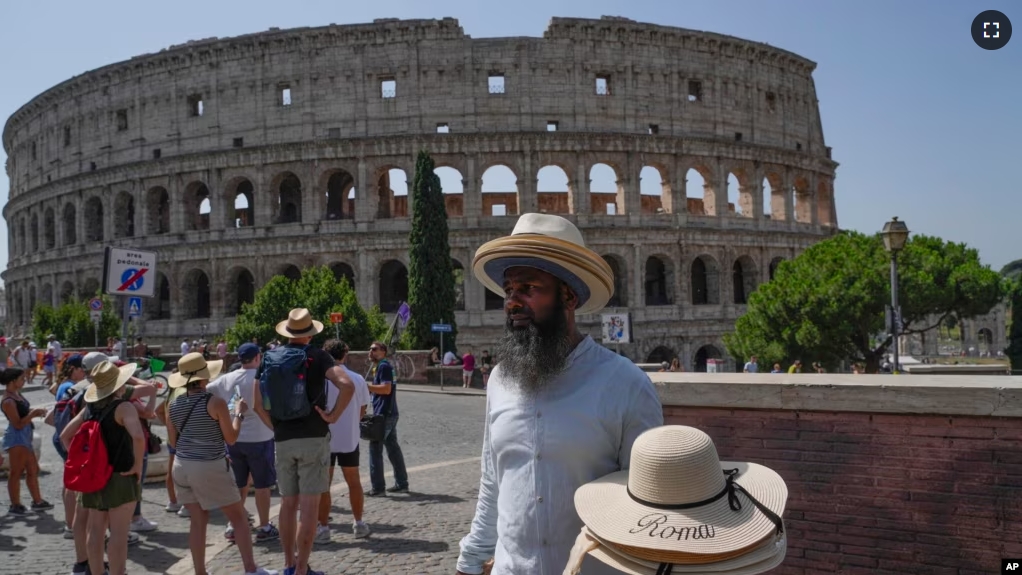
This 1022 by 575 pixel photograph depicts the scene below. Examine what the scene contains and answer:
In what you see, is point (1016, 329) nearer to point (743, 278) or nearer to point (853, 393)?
point (743, 278)

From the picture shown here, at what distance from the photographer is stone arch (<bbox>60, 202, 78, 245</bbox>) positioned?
41.2 meters

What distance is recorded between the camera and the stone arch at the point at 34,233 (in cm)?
4444

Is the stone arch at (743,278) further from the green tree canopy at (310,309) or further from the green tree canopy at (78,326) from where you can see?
the green tree canopy at (78,326)

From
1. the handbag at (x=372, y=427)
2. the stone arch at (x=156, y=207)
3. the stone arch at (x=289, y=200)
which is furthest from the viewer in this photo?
the stone arch at (x=289, y=200)

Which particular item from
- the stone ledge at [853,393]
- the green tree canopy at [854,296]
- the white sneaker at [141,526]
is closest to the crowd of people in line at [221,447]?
the white sneaker at [141,526]

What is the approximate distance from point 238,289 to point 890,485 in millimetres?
36836

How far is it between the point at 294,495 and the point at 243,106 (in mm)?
33427

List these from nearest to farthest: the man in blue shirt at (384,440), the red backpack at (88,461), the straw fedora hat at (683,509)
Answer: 1. the straw fedora hat at (683,509)
2. the red backpack at (88,461)
3. the man in blue shirt at (384,440)

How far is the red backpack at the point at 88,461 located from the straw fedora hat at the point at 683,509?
4337mm

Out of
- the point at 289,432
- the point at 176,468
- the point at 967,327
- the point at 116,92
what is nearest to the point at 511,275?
the point at 289,432

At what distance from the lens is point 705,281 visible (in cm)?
3762

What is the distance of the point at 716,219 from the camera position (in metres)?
36.2

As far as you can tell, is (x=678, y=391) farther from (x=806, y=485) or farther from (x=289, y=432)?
(x=289, y=432)

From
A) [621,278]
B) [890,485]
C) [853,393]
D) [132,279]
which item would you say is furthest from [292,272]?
[890,485]
